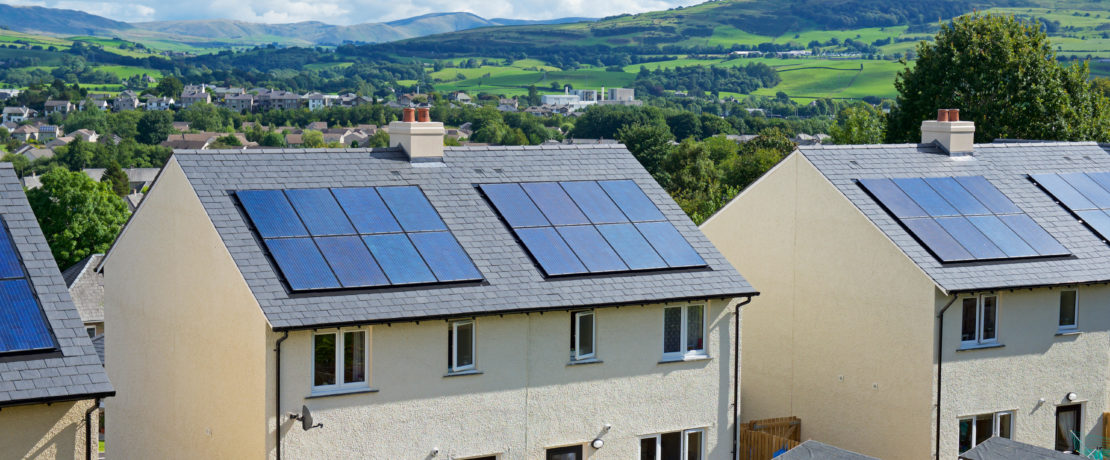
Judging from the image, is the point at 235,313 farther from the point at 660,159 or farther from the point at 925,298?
the point at 660,159

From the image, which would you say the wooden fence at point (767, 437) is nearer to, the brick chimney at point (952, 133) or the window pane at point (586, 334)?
the window pane at point (586, 334)

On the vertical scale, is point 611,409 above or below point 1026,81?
below

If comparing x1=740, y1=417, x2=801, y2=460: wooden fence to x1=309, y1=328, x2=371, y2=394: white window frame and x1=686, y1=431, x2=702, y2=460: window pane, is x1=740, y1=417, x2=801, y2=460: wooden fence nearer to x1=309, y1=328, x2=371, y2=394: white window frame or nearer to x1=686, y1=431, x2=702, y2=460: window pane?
x1=686, y1=431, x2=702, y2=460: window pane

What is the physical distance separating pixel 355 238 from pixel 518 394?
13.4ft

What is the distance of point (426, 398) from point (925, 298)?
36.3 ft

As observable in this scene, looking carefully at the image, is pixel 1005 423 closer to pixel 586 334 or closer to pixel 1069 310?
pixel 1069 310

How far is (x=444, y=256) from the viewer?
21.6m

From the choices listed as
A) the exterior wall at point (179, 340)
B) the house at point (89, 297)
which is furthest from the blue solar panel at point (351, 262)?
the house at point (89, 297)

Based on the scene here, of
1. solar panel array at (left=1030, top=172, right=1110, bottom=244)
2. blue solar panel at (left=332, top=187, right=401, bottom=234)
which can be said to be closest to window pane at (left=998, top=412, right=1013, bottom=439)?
solar panel array at (left=1030, top=172, right=1110, bottom=244)

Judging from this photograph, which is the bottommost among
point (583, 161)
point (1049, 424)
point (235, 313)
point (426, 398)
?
point (1049, 424)

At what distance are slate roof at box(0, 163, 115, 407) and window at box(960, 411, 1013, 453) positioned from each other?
721 inches

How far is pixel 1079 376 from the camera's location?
27172 millimetres

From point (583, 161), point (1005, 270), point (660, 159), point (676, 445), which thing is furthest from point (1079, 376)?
point (660, 159)

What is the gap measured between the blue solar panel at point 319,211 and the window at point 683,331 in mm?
6473
